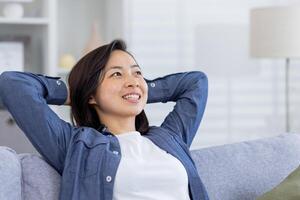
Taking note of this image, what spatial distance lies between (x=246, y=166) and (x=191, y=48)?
1.79 metres

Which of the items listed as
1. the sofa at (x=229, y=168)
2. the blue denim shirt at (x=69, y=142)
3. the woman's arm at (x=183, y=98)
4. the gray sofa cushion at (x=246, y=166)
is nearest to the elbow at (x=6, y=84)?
the blue denim shirt at (x=69, y=142)

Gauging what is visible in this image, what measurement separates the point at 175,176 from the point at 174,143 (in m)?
0.14

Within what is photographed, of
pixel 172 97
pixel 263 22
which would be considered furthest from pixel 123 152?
pixel 263 22

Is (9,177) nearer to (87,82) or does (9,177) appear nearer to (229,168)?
(87,82)

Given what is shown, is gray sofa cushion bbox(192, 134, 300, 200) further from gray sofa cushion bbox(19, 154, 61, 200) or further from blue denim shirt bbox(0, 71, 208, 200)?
gray sofa cushion bbox(19, 154, 61, 200)

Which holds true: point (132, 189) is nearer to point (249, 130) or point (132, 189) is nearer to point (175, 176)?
point (175, 176)

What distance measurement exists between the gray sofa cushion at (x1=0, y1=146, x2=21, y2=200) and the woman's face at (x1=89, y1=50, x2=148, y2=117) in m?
0.32

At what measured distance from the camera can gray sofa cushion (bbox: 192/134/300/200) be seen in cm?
182

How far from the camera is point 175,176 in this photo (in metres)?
1.65

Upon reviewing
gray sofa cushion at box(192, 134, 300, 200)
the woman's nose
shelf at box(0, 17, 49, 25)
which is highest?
shelf at box(0, 17, 49, 25)

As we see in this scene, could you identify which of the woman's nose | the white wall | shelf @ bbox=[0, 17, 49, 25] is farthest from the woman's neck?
the white wall

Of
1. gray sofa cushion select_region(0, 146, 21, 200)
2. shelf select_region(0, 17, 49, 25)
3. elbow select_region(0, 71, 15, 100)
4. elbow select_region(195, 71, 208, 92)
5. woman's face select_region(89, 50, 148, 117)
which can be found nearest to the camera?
gray sofa cushion select_region(0, 146, 21, 200)

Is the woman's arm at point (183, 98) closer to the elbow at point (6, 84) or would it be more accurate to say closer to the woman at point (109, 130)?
the woman at point (109, 130)

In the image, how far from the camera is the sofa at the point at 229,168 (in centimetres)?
158
